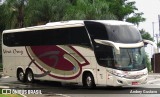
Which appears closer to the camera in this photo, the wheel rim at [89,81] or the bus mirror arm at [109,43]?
the bus mirror arm at [109,43]

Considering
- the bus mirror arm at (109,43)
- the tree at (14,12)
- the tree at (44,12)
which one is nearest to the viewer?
the bus mirror arm at (109,43)

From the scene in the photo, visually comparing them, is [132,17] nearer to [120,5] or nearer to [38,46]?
[120,5]

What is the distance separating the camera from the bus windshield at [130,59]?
20.3 m

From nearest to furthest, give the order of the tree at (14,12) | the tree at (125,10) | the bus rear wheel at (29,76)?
the bus rear wheel at (29,76)
the tree at (14,12)
the tree at (125,10)

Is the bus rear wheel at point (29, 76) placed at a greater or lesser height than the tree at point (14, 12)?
lesser

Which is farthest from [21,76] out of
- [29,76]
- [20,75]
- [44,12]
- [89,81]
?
[44,12]

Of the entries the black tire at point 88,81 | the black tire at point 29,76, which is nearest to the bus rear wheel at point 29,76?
the black tire at point 29,76

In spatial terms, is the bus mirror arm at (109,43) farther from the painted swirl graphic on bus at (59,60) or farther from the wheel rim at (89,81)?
the wheel rim at (89,81)

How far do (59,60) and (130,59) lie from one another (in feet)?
15.1

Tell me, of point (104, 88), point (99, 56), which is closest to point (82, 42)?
point (99, 56)

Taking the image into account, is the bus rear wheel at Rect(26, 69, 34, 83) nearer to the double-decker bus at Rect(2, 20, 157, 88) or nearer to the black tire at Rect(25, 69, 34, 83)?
the black tire at Rect(25, 69, 34, 83)

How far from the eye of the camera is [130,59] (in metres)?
20.5

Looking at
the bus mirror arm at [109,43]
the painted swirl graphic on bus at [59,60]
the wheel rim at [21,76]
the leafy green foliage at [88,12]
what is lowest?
the wheel rim at [21,76]

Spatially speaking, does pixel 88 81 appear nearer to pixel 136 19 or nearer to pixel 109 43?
pixel 109 43
